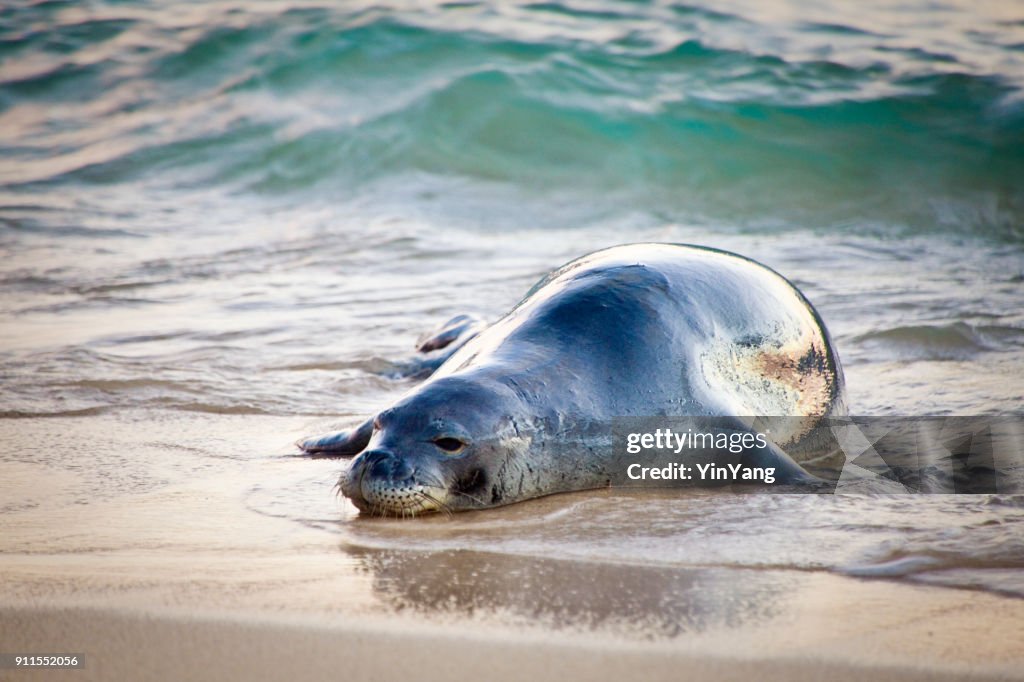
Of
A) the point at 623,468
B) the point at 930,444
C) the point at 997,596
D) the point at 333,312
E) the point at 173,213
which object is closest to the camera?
the point at 997,596

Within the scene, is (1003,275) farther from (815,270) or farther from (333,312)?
(333,312)

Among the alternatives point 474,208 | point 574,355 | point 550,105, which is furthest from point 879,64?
point 574,355

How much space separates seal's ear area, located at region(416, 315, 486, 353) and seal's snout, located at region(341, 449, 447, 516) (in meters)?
2.58

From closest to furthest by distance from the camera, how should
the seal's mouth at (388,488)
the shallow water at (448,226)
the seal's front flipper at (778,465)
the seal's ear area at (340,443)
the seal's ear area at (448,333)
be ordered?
the shallow water at (448,226), the seal's mouth at (388,488), the seal's front flipper at (778,465), the seal's ear area at (340,443), the seal's ear area at (448,333)

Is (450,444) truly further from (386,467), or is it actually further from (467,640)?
(467,640)

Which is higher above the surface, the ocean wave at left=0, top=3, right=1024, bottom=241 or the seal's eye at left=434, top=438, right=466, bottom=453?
the ocean wave at left=0, top=3, right=1024, bottom=241

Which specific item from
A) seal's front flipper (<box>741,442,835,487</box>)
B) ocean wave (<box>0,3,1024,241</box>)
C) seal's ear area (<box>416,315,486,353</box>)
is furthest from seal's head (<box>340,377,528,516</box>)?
ocean wave (<box>0,3,1024,241</box>)

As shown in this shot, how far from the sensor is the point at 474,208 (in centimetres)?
1216

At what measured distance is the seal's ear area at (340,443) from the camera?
4.74 m

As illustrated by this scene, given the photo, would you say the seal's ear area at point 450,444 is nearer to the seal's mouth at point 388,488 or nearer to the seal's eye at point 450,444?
the seal's eye at point 450,444

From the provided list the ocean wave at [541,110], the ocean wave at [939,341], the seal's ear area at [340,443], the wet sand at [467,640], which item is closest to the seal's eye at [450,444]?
the seal's ear area at [340,443]

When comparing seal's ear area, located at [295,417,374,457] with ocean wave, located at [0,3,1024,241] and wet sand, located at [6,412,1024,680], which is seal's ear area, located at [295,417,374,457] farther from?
ocean wave, located at [0,3,1024,241]

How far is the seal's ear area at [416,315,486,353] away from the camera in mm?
6619

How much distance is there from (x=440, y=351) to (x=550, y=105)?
8670mm
